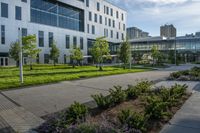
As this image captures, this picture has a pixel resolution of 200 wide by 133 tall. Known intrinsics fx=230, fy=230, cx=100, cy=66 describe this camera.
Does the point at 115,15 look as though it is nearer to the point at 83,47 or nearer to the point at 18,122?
the point at 83,47

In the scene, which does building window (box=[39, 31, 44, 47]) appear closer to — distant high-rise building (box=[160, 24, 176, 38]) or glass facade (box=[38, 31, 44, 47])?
glass facade (box=[38, 31, 44, 47])

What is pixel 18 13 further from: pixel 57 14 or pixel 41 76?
pixel 41 76

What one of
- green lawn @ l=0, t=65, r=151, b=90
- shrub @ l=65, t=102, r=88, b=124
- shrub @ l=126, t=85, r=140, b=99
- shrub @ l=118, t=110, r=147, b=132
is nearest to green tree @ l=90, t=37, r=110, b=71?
green lawn @ l=0, t=65, r=151, b=90

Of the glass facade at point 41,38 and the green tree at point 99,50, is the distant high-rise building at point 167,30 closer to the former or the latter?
the glass facade at point 41,38

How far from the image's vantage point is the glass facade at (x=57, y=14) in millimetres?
52531

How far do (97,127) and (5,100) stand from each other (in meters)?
6.97

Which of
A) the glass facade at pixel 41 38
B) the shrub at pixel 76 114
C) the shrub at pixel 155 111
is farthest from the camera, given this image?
the glass facade at pixel 41 38

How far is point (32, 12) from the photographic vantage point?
168 ft

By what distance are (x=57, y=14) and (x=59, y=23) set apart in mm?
2261

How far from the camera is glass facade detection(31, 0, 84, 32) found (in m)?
52.5

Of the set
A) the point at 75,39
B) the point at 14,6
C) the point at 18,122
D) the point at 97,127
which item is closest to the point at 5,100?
the point at 18,122

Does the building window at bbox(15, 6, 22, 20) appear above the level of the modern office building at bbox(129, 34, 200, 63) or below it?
above

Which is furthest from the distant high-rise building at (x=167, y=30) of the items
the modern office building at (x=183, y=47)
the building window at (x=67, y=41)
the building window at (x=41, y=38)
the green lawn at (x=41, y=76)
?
the green lawn at (x=41, y=76)

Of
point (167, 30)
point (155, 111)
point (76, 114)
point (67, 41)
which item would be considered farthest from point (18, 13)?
point (167, 30)
